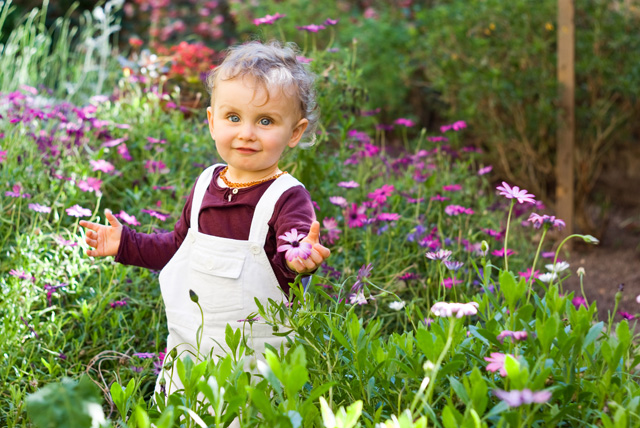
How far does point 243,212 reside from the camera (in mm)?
1982

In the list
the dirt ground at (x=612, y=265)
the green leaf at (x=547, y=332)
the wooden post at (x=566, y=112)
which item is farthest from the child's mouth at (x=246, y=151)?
the wooden post at (x=566, y=112)

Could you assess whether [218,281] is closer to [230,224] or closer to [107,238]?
[230,224]

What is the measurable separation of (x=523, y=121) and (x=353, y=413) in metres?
4.21

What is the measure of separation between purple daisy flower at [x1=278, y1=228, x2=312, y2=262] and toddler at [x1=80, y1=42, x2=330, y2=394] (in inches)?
3.1

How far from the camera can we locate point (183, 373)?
1511 millimetres

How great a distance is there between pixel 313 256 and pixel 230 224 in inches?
16.5

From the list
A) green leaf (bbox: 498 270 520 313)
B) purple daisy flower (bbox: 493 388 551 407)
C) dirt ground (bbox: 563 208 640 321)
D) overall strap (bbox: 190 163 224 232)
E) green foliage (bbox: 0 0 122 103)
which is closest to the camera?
purple daisy flower (bbox: 493 388 551 407)

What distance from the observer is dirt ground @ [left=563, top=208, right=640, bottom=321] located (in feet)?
12.3

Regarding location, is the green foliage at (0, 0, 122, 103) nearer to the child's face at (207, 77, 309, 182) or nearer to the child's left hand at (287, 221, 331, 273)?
the child's face at (207, 77, 309, 182)

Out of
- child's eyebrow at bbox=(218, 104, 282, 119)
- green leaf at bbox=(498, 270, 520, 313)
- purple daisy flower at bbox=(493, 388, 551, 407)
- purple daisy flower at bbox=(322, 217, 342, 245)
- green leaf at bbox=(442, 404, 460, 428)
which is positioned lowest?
purple daisy flower at bbox=(322, 217, 342, 245)

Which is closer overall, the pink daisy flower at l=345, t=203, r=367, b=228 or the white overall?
the white overall

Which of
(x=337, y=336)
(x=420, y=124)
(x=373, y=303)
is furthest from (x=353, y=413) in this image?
(x=420, y=124)

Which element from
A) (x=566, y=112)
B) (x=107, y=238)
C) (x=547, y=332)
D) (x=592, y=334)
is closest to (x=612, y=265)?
(x=566, y=112)

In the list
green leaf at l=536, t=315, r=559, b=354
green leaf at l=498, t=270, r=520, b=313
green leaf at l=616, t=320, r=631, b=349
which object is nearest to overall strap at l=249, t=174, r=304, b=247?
green leaf at l=498, t=270, r=520, b=313
